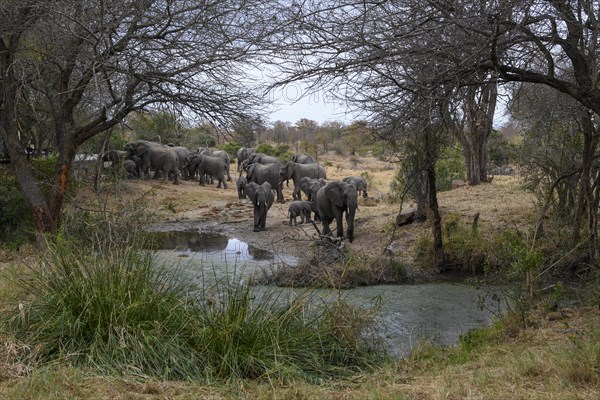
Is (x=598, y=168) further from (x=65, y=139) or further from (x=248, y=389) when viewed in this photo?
(x=65, y=139)

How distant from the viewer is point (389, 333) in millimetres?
9430

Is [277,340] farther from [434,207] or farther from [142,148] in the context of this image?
[142,148]

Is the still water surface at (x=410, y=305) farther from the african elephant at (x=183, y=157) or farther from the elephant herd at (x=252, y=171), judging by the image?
the african elephant at (x=183, y=157)

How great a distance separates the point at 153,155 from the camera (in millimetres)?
30484

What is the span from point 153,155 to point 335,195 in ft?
48.8

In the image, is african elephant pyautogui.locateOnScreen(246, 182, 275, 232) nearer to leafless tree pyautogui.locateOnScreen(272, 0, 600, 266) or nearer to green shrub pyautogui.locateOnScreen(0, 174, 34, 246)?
green shrub pyautogui.locateOnScreen(0, 174, 34, 246)

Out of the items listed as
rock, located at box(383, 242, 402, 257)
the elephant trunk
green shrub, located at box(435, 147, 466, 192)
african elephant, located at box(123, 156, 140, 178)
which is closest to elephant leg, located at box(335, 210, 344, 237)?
the elephant trunk

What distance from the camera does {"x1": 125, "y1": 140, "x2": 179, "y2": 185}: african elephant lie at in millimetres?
30500

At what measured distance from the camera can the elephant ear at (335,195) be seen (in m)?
17.7

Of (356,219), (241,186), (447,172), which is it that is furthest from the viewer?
(241,186)

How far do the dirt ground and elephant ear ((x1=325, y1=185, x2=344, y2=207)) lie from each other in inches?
39.8

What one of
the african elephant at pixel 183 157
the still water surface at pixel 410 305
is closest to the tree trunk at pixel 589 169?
the still water surface at pixel 410 305

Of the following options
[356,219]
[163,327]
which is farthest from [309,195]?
[163,327]

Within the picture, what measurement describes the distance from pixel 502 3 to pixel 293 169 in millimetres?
23196
